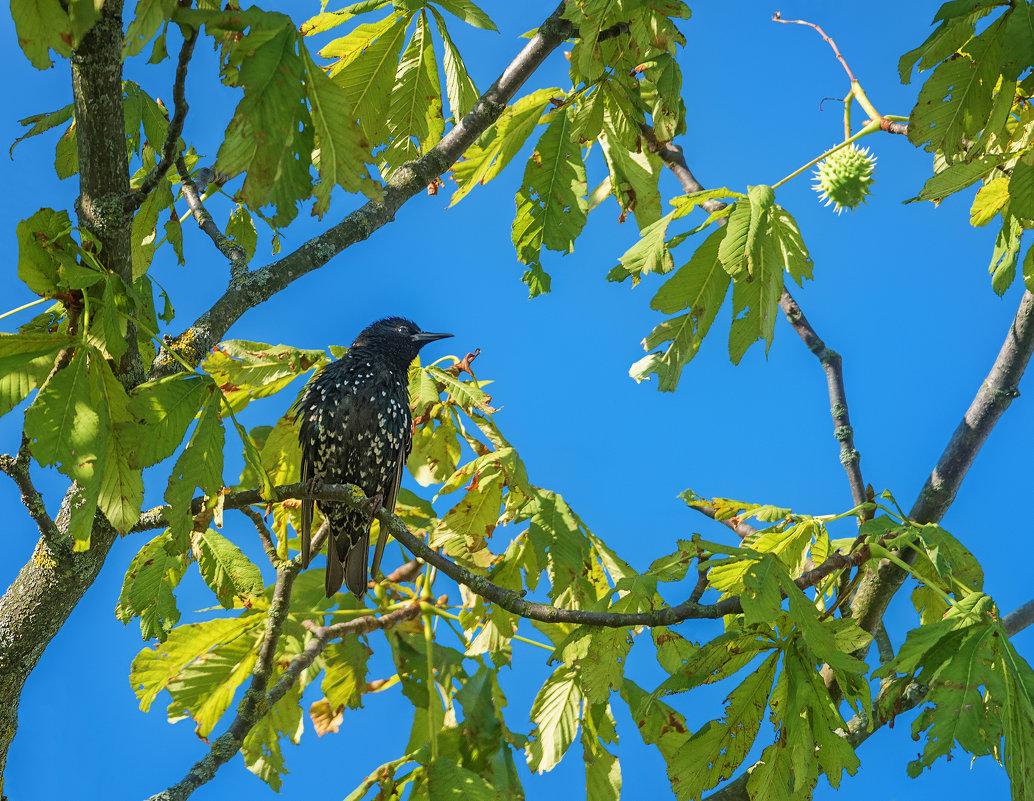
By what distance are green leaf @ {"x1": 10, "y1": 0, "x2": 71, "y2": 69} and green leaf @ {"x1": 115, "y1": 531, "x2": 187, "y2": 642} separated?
64.2 inches

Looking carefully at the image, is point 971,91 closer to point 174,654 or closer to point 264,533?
point 264,533

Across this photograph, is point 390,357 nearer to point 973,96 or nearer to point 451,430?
point 451,430

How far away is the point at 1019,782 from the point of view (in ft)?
6.99

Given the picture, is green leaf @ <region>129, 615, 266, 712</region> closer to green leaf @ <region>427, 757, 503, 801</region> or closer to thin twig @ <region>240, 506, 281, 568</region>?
thin twig @ <region>240, 506, 281, 568</region>

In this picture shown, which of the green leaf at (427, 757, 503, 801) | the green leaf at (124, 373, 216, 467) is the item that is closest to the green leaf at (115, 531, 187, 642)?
the green leaf at (124, 373, 216, 467)

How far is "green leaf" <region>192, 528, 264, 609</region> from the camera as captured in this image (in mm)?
3115

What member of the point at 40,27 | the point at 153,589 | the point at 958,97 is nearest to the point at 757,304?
the point at 958,97

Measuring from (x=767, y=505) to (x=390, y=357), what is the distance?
257 centimetres

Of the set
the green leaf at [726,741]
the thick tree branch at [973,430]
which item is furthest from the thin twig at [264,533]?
the thick tree branch at [973,430]

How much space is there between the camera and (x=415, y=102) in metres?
3.12

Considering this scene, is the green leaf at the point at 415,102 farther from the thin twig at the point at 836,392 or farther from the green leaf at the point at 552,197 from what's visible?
the thin twig at the point at 836,392

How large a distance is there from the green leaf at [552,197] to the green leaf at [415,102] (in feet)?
1.65

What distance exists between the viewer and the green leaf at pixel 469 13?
2.64m

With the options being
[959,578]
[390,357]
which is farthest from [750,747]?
[390,357]
